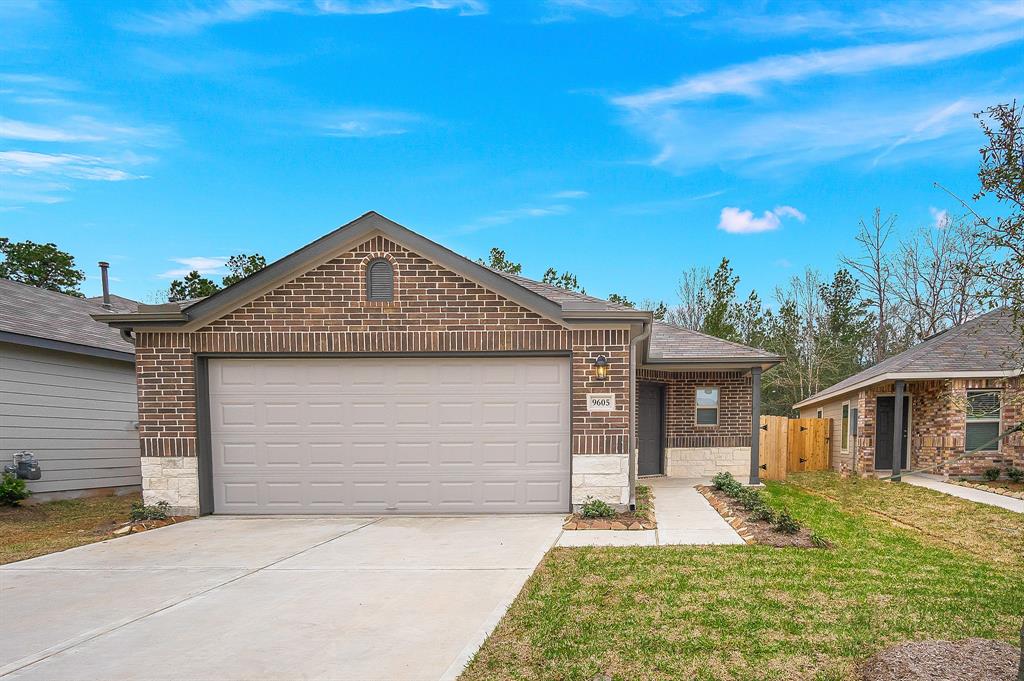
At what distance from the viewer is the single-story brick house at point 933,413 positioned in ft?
42.8

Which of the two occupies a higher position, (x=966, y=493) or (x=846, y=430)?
(x=846, y=430)

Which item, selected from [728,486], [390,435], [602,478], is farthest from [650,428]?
[390,435]

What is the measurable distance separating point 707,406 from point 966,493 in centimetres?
521

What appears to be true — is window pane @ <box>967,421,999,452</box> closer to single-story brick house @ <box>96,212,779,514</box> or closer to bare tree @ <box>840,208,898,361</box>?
single-story brick house @ <box>96,212,779,514</box>

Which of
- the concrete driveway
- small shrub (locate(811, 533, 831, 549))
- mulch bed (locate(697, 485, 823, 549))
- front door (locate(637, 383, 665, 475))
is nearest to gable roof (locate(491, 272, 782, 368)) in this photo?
front door (locate(637, 383, 665, 475))

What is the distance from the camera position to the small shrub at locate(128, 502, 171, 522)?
8320 mm

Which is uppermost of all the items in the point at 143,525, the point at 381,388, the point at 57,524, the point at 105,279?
the point at 105,279

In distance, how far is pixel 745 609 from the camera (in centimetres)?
445

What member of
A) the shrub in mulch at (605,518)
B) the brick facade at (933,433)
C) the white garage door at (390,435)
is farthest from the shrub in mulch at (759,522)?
the brick facade at (933,433)

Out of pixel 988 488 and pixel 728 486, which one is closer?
pixel 728 486

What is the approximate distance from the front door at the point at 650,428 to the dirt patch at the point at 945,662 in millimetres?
10053

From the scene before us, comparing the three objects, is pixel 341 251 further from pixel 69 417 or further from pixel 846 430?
pixel 846 430

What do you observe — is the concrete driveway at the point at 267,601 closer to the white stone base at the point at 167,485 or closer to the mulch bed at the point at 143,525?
the mulch bed at the point at 143,525

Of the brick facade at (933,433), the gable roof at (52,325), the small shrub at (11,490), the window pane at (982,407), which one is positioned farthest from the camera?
the brick facade at (933,433)
